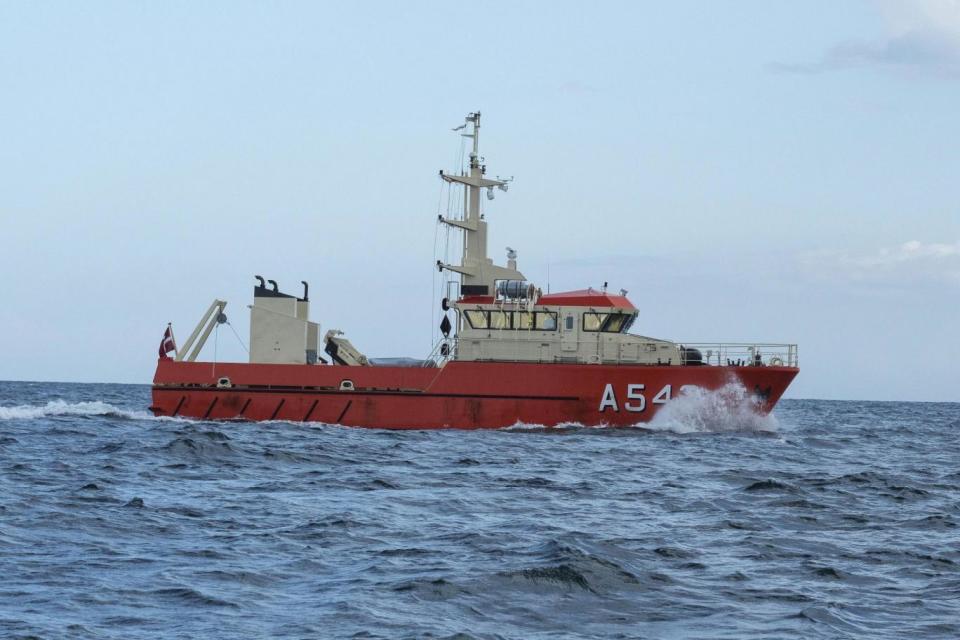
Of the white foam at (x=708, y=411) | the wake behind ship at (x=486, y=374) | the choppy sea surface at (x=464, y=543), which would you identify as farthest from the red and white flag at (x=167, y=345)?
the white foam at (x=708, y=411)

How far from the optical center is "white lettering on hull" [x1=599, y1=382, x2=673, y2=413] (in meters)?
30.0

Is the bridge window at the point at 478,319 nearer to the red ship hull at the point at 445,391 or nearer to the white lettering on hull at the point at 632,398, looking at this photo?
the red ship hull at the point at 445,391

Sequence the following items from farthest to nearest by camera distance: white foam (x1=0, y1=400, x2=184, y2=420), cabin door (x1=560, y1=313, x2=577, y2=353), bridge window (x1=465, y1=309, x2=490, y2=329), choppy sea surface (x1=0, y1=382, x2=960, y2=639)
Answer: white foam (x1=0, y1=400, x2=184, y2=420) → bridge window (x1=465, y1=309, x2=490, y2=329) → cabin door (x1=560, y1=313, x2=577, y2=353) → choppy sea surface (x1=0, y1=382, x2=960, y2=639)

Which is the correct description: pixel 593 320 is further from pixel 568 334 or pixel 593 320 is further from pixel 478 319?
pixel 478 319

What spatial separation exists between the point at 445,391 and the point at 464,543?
17.1 meters

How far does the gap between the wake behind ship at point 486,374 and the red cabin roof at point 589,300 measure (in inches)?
1.5

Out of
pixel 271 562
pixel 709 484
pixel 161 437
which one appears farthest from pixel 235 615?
pixel 161 437

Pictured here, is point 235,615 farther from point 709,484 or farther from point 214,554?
point 709,484

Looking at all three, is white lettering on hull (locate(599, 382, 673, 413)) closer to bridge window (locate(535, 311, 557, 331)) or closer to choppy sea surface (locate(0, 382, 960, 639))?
bridge window (locate(535, 311, 557, 331))

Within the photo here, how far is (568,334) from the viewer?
101 ft

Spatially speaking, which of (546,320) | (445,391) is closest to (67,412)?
(445,391)

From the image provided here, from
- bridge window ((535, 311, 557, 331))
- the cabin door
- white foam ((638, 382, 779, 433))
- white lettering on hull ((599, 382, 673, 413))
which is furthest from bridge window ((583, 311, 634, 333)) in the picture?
white foam ((638, 382, 779, 433))

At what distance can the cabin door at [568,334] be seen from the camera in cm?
3061

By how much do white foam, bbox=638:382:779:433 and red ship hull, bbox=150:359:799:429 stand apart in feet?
0.67
